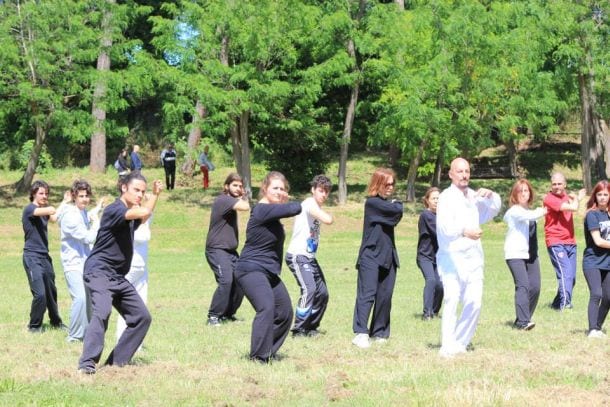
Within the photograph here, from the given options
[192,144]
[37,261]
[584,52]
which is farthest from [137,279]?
[192,144]

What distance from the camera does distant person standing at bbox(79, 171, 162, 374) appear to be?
8273 millimetres

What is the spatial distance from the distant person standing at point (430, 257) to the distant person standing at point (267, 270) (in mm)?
3778

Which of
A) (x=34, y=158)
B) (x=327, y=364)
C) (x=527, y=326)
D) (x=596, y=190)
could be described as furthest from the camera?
(x=34, y=158)

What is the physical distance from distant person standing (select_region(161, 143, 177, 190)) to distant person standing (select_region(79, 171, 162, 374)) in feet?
85.8

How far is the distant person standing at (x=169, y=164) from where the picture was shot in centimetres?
3444

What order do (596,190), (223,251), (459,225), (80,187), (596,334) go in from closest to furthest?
(459,225) → (80,187) → (596,334) → (596,190) → (223,251)

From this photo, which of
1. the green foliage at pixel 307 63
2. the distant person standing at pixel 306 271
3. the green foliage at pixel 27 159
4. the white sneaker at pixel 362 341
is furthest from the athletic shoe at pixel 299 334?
the green foliage at pixel 27 159

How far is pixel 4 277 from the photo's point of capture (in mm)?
19641

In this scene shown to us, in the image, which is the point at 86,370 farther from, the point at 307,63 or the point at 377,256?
the point at 307,63

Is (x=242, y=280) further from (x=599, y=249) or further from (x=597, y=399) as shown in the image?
(x=599, y=249)

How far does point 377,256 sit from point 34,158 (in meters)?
25.3

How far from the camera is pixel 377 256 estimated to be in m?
9.97

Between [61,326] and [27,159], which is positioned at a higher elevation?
[27,159]

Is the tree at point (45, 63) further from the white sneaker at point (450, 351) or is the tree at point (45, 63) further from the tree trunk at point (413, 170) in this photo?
the white sneaker at point (450, 351)
